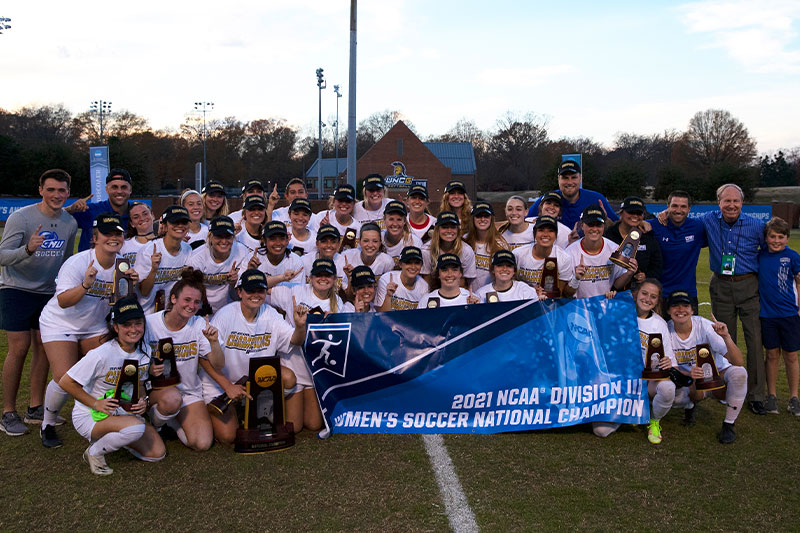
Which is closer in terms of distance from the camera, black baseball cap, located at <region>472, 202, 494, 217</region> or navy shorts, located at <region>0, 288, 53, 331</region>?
navy shorts, located at <region>0, 288, 53, 331</region>

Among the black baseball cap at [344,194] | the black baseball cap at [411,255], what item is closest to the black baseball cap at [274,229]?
the black baseball cap at [344,194]

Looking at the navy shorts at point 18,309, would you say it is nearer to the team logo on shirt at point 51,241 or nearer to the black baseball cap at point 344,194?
the team logo on shirt at point 51,241

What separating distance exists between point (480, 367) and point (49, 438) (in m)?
3.64

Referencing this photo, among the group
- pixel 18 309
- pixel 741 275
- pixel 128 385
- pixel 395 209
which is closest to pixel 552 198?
pixel 395 209

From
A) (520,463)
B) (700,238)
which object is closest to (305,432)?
(520,463)

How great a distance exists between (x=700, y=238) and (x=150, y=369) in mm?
5557

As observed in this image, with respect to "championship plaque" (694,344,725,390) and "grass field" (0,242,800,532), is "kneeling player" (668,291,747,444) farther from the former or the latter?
"grass field" (0,242,800,532)

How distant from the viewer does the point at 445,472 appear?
15.8 feet

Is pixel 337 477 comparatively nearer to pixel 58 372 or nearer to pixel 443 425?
pixel 443 425

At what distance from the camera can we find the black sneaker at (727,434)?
555 centimetres

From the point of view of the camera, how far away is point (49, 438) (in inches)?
212

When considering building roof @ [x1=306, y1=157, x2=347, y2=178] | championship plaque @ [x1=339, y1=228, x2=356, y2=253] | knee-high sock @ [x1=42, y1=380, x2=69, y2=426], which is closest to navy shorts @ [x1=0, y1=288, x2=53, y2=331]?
knee-high sock @ [x1=42, y1=380, x2=69, y2=426]

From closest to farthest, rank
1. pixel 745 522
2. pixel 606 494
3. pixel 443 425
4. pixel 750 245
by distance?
pixel 745 522, pixel 606 494, pixel 443 425, pixel 750 245

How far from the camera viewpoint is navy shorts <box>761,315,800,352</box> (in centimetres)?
645
